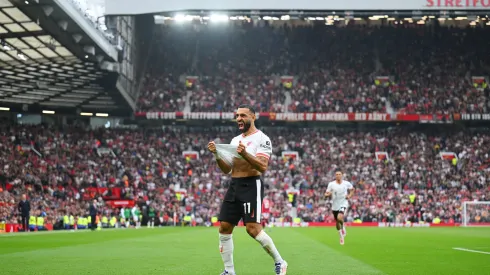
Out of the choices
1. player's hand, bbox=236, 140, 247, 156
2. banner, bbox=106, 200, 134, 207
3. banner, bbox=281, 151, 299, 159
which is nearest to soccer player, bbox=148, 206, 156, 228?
banner, bbox=106, 200, 134, 207

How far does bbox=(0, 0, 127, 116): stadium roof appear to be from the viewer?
36.0 metres

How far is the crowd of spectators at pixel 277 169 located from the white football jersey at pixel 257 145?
37297 mm

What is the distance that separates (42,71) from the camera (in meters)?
45.0

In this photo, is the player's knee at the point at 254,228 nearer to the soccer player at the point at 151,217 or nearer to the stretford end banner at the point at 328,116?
the soccer player at the point at 151,217

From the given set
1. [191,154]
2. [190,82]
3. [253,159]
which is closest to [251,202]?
[253,159]

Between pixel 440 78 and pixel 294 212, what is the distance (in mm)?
20989

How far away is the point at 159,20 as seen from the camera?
6069 centimetres

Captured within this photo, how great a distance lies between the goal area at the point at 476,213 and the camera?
157 feet

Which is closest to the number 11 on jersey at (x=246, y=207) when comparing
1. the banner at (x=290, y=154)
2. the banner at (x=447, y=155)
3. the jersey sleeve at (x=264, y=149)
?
the jersey sleeve at (x=264, y=149)

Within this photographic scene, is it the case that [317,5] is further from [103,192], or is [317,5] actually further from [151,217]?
[103,192]

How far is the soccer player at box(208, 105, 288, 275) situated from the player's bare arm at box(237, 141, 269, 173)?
0.05 ft

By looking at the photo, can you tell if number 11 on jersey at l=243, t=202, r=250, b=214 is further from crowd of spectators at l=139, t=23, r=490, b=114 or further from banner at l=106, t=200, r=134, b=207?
crowd of spectators at l=139, t=23, r=490, b=114

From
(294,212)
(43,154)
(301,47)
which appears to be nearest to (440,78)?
(301,47)

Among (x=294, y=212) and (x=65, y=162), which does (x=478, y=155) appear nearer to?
(x=294, y=212)
